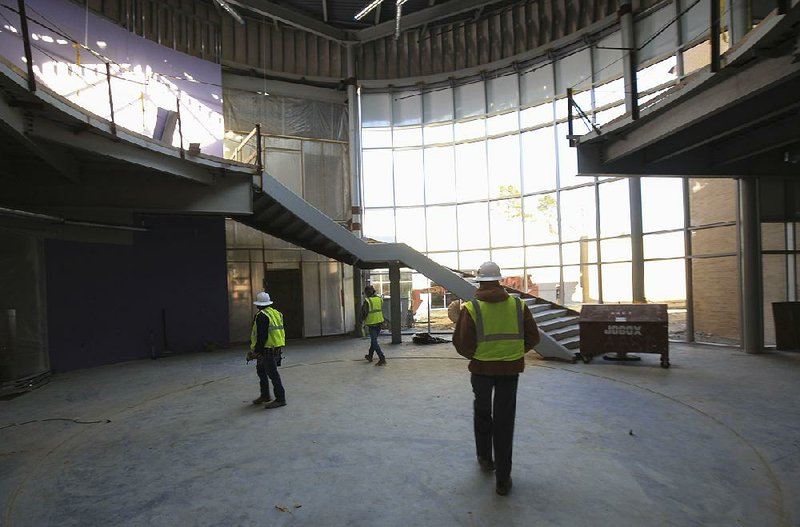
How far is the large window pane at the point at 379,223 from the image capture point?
17.6 meters

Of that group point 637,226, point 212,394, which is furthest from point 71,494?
point 637,226

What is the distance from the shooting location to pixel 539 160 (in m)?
15.6

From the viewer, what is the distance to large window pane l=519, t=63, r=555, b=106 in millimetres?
15409

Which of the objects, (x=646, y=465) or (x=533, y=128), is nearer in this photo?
(x=646, y=465)

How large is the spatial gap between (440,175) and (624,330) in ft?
31.8

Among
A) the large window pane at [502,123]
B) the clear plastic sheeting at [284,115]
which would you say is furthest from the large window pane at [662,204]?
the clear plastic sheeting at [284,115]

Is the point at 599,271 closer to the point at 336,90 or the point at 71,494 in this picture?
the point at 336,90

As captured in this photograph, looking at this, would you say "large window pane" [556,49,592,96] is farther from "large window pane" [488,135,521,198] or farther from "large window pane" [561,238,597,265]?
"large window pane" [561,238,597,265]

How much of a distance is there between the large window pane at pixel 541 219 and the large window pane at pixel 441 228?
276 cm

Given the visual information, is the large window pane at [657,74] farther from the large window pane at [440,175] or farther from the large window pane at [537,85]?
the large window pane at [440,175]

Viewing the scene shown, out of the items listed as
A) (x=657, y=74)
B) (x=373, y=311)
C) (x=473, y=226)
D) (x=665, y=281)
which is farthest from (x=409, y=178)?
(x=665, y=281)

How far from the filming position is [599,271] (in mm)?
14195

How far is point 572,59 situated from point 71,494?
16400 millimetres

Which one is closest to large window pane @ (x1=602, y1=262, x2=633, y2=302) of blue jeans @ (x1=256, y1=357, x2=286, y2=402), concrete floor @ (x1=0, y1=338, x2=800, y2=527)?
concrete floor @ (x1=0, y1=338, x2=800, y2=527)
